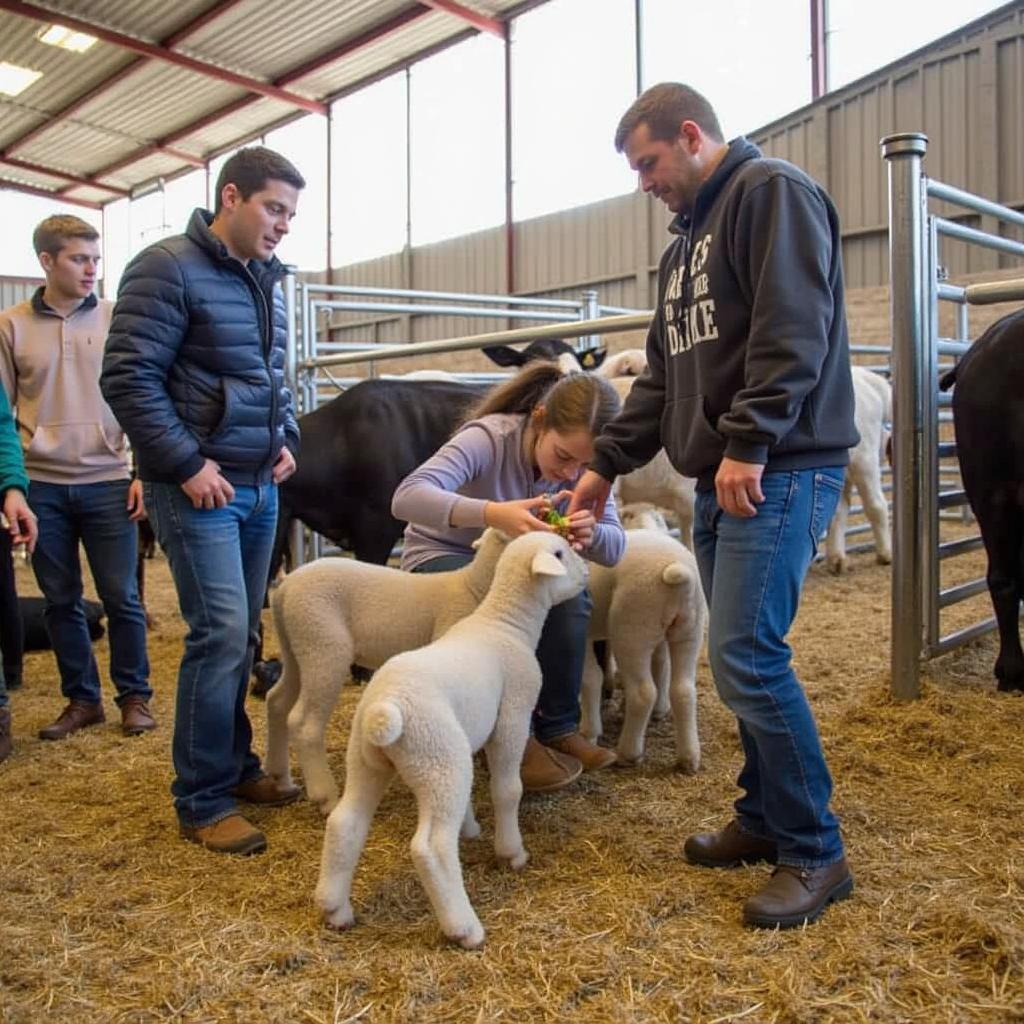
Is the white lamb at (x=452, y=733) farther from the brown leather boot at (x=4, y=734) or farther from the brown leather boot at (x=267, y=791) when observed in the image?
the brown leather boot at (x=4, y=734)

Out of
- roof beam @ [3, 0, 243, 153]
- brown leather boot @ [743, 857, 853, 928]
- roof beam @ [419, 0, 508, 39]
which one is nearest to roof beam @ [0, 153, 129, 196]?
roof beam @ [3, 0, 243, 153]

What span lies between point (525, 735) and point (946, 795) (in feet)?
4.06

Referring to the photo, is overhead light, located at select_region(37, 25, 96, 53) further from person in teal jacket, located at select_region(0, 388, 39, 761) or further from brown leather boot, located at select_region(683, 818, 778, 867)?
brown leather boot, located at select_region(683, 818, 778, 867)

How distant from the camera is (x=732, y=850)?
2471 mm

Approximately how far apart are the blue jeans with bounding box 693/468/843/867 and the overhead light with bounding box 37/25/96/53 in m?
18.5

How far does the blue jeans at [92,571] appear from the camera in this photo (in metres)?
3.81

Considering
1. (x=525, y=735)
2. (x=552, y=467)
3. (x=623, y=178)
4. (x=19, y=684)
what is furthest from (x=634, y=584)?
(x=623, y=178)

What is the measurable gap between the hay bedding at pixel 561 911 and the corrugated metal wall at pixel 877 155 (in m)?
9.27

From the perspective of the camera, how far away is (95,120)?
73.8 feet

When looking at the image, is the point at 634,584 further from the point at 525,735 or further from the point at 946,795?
the point at 946,795

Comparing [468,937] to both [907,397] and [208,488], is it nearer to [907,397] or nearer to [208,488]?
[208,488]

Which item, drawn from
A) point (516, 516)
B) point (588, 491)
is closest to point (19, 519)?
point (516, 516)

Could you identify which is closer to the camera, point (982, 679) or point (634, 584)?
point (634, 584)

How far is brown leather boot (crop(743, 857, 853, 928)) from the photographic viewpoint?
2133 mm
